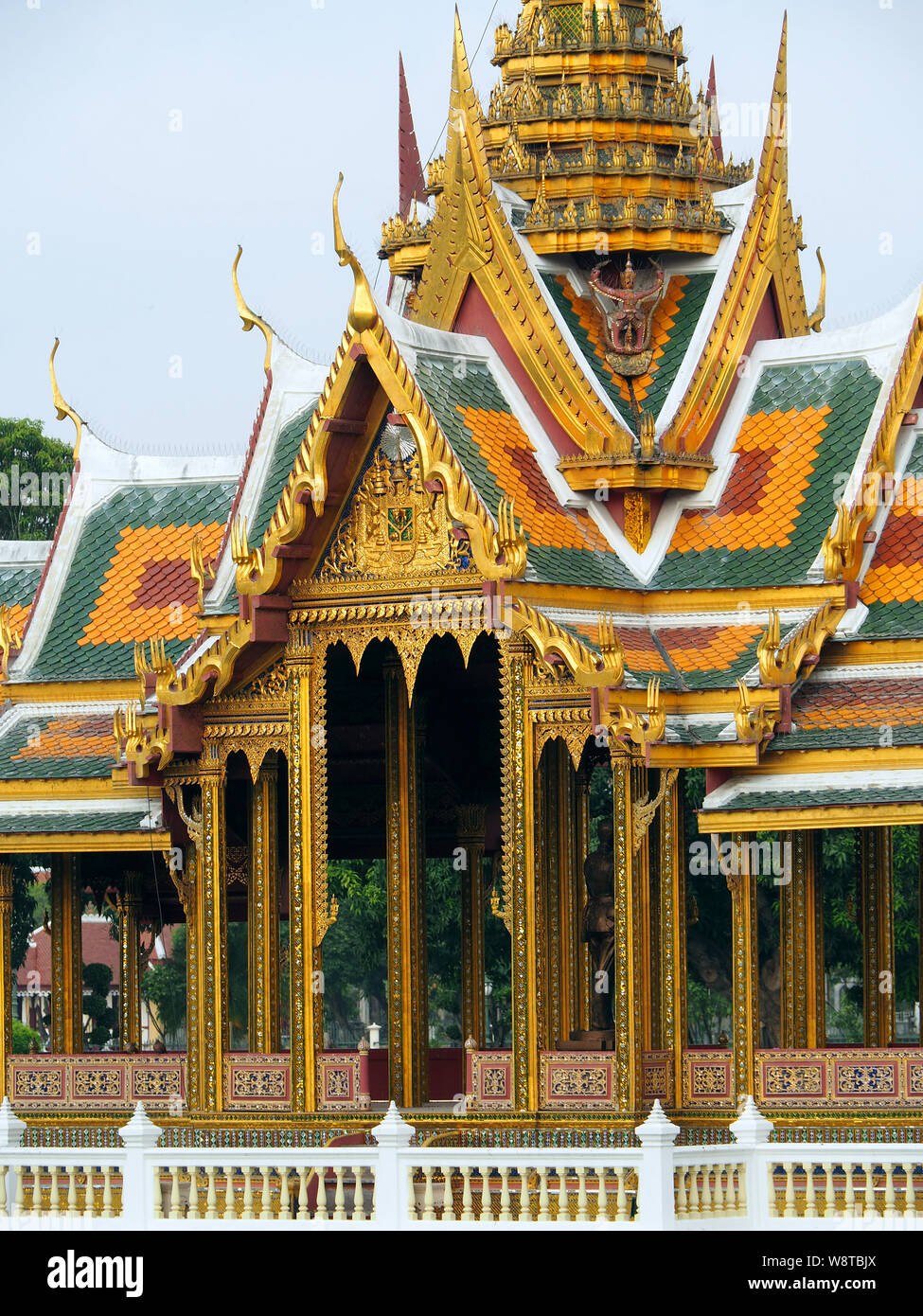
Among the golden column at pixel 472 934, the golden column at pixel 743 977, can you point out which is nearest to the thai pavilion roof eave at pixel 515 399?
the golden column at pixel 743 977

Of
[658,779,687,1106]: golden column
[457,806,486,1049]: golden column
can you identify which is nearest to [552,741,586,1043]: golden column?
[457,806,486,1049]: golden column

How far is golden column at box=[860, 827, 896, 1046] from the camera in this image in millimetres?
26938

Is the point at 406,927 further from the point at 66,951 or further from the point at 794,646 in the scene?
the point at 794,646

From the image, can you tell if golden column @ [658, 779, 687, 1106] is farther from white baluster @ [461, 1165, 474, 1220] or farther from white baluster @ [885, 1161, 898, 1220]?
white baluster @ [885, 1161, 898, 1220]

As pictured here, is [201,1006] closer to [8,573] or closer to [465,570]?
[465,570]

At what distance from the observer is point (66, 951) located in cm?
2908

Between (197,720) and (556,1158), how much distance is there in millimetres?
6182

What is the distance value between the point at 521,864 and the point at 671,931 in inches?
53.9

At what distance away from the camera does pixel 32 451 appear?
188ft

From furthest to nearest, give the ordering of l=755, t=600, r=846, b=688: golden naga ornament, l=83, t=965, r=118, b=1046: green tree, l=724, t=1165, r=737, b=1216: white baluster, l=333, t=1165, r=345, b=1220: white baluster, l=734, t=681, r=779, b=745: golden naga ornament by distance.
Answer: l=83, t=965, r=118, b=1046: green tree
l=755, t=600, r=846, b=688: golden naga ornament
l=734, t=681, r=779, b=745: golden naga ornament
l=333, t=1165, r=345, b=1220: white baluster
l=724, t=1165, r=737, b=1216: white baluster

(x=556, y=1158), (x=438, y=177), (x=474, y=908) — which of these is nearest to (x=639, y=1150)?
(x=556, y=1158)

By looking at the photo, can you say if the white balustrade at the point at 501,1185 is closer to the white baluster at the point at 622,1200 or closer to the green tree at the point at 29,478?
the white baluster at the point at 622,1200

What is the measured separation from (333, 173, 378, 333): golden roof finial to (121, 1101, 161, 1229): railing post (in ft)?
21.5

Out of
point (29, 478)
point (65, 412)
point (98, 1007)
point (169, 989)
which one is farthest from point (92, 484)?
point (169, 989)
